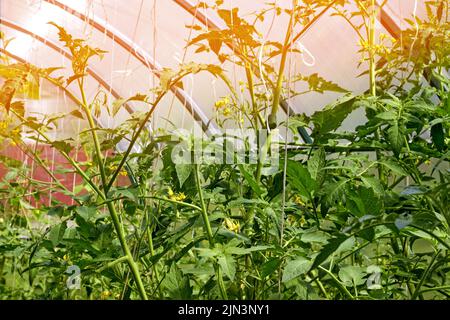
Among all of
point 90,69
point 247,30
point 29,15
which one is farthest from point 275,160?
point 90,69

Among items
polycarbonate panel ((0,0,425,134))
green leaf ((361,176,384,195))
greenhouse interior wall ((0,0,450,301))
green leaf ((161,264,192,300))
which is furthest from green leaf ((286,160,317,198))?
polycarbonate panel ((0,0,425,134))

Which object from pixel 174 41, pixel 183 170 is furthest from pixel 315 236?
pixel 174 41

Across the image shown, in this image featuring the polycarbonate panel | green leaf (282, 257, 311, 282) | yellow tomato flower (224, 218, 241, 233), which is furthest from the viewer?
the polycarbonate panel

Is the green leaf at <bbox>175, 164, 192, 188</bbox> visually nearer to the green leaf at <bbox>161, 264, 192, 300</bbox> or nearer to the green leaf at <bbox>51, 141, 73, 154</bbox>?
the green leaf at <bbox>161, 264, 192, 300</bbox>

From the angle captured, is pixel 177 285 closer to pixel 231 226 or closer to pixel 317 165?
pixel 231 226

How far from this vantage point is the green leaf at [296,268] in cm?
71

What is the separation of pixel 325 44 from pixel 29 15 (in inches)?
98.8

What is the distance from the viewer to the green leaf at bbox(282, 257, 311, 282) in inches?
27.9

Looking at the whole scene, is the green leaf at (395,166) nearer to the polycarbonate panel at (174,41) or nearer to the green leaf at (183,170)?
the green leaf at (183,170)

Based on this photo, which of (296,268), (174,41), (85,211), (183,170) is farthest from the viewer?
(174,41)

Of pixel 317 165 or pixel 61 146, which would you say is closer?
pixel 317 165

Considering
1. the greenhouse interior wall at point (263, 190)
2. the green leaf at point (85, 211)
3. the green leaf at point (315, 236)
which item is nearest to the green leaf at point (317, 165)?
the greenhouse interior wall at point (263, 190)

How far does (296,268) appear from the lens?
721 mm

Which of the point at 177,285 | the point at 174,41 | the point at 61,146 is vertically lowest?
the point at 177,285
